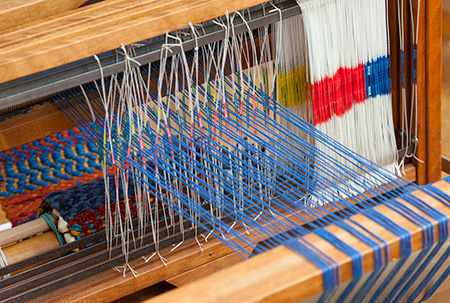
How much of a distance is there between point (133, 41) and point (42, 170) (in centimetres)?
155

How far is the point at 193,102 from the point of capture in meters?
1.52

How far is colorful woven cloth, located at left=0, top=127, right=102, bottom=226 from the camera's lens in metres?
2.47

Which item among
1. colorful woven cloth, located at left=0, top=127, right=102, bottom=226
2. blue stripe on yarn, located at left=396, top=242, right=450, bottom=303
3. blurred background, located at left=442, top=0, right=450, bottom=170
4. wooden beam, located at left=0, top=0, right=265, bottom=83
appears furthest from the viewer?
colorful woven cloth, located at left=0, top=127, right=102, bottom=226

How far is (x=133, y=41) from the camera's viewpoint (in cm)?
124

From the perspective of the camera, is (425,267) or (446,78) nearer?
(425,267)

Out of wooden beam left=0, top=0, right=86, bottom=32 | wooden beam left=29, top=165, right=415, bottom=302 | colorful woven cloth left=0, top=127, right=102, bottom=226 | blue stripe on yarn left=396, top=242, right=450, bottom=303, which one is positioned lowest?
colorful woven cloth left=0, top=127, right=102, bottom=226

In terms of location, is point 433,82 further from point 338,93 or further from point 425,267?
point 425,267

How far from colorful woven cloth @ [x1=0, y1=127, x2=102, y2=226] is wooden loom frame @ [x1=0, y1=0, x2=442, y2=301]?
90cm

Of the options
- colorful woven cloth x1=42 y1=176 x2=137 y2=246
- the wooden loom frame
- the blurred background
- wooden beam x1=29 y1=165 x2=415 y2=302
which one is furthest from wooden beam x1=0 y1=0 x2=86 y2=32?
the blurred background

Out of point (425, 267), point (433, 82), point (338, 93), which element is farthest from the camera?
point (433, 82)

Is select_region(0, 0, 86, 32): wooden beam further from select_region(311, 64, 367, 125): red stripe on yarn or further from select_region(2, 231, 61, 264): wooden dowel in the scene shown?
select_region(311, 64, 367, 125): red stripe on yarn

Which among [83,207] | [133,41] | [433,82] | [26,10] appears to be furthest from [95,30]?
[433,82]

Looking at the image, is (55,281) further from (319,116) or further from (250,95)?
(319,116)

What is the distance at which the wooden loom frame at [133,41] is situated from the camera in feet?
3.88
